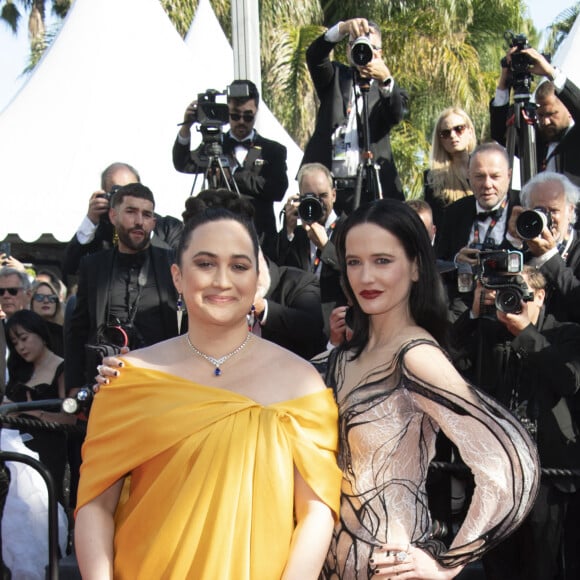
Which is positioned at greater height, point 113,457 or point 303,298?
point 303,298

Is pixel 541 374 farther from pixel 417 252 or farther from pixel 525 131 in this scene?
pixel 525 131

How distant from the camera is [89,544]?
103 inches

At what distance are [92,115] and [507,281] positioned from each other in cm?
872

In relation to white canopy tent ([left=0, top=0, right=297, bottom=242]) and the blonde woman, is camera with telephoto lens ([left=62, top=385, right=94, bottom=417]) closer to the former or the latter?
the blonde woman

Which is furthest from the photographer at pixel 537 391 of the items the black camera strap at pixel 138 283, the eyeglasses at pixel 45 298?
→ the eyeglasses at pixel 45 298

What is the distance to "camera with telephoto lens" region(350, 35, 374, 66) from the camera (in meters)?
5.40

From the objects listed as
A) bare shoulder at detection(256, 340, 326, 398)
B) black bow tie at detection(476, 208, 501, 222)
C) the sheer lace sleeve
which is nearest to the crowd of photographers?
black bow tie at detection(476, 208, 501, 222)

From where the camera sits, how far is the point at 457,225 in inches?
207

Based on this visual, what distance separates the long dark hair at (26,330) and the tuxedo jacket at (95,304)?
3.24 ft

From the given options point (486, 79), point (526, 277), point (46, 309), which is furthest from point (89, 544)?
point (486, 79)

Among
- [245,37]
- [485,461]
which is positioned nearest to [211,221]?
[485,461]

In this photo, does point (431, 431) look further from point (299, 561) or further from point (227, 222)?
point (227, 222)

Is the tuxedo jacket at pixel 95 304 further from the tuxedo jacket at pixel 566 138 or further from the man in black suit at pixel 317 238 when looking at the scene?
the tuxedo jacket at pixel 566 138

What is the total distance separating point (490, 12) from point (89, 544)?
25118mm
